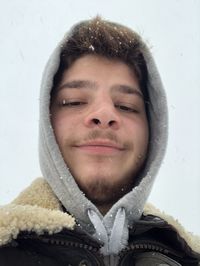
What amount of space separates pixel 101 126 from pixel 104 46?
10.0 inches

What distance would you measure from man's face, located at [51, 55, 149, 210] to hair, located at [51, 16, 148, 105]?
21mm

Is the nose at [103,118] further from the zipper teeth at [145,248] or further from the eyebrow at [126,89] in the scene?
the zipper teeth at [145,248]

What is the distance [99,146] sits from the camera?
1.04 m

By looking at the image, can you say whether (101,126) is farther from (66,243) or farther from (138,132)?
(66,243)

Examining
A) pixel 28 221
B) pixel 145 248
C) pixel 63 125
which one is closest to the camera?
pixel 28 221

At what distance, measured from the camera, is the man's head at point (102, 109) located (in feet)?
3.43

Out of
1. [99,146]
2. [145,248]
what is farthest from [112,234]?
[99,146]

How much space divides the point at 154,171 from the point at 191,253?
0.21 metres

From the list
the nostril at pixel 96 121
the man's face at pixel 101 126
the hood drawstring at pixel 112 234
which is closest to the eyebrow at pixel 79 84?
the man's face at pixel 101 126

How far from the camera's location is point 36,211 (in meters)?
0.90

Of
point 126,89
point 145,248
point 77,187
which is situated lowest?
point 145,248

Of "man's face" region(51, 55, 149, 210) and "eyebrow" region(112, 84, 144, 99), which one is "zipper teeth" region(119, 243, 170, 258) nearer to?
"man's face" region(51, 55, 149, 210)

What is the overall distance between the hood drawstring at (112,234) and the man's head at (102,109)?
0.09 m

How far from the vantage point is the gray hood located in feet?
3.22
